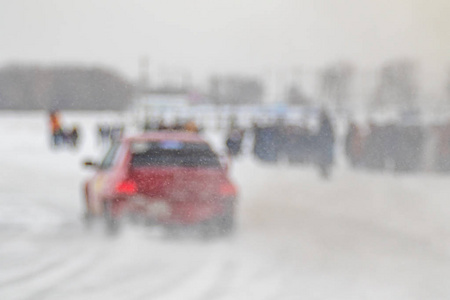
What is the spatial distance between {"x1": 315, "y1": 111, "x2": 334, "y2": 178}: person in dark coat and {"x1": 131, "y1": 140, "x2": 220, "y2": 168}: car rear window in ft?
18.9

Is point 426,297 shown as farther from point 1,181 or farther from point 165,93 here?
point 1,181

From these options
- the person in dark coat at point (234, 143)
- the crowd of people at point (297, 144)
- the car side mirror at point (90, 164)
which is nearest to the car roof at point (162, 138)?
the car side mirror at point (90, 164)

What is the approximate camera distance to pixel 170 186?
4.31 m

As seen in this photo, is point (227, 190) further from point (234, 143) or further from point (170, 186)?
point (234, 143)

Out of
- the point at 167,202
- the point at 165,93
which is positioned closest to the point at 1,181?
the point at 165,93

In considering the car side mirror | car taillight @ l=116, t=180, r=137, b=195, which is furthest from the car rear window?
the car side mirror

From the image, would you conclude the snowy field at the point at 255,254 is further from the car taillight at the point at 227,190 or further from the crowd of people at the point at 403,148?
the crowd of people at the point at 403,148

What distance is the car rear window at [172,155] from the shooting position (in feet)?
14.2

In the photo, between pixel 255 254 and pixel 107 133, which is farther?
pixel 107 133

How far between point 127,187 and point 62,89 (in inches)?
92.2

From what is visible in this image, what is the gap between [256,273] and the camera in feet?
12.8

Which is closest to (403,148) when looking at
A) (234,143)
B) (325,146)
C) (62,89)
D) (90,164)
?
(325,146)

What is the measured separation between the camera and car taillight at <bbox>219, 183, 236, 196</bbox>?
14.8 feet

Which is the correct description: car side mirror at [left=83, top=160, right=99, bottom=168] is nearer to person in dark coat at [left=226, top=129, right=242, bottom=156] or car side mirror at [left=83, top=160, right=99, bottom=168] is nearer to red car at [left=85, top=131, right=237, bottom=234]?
red car at [left=85, top=131, right=237, bottom=234]
